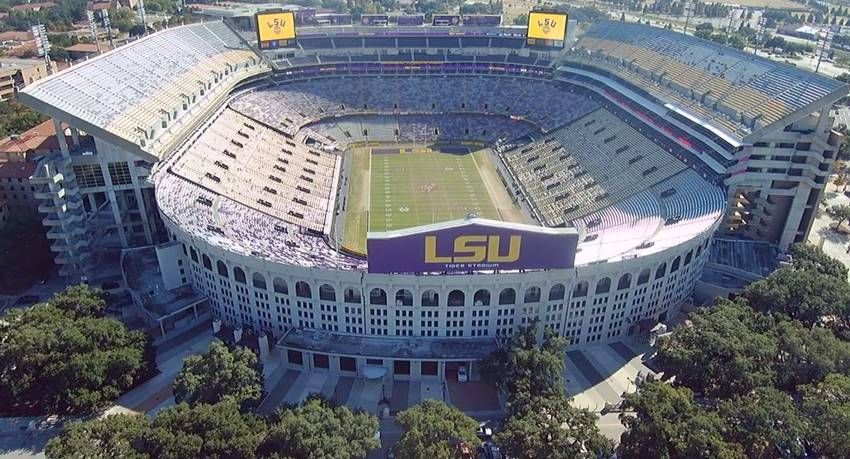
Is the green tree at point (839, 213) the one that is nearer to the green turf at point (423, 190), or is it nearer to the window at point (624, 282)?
the window at point (624, 282)

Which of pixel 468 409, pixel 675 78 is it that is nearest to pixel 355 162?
pixel 675 78

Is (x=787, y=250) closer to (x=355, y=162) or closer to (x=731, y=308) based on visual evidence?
(x=731, y=308)

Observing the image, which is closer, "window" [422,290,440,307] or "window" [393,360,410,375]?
"window" [422,290,440,307]

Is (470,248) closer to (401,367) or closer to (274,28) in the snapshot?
(401,367)

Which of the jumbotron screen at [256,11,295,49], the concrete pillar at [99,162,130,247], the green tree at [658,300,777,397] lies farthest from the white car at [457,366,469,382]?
the jumbotron screen at [256,11,295,49]

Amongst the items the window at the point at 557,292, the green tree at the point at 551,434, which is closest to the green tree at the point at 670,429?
the green tree at the point at 551,434

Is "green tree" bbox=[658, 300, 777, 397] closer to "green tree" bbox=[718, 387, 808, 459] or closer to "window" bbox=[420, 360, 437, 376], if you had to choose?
"green tree" bbox=[718, 387, 808, 459]

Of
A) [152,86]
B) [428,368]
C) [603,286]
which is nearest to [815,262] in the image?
[603,286]
